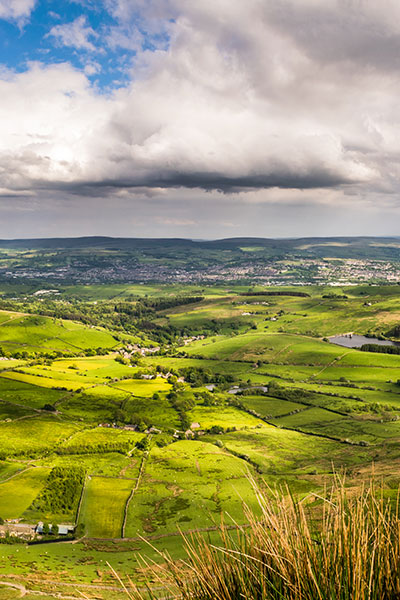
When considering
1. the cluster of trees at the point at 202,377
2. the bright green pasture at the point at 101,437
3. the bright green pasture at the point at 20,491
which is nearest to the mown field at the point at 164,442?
the bright green pasture at the point at 20,491

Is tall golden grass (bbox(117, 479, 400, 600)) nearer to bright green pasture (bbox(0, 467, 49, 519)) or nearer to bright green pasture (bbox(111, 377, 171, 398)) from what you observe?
bright green pasture (bbox(0, 467, 49, 519))

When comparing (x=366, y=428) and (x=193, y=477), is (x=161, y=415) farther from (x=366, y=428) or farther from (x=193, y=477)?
(x=366, y=428)

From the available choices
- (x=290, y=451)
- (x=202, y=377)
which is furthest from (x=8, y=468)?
(x=202, y=377)

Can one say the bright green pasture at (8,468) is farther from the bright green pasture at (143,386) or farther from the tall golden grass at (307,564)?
the tall golden grass at (307,564)

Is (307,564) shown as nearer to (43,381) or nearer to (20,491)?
(20,491)

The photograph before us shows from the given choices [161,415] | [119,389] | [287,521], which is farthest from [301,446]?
[287,521]
